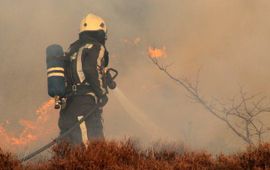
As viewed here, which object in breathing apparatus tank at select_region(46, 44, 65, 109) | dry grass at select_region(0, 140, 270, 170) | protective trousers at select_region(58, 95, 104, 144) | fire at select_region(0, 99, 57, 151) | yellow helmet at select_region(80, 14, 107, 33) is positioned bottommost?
dry grass at select_region(0, 140, 270, 170)

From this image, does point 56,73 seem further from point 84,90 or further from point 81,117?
point 81,117

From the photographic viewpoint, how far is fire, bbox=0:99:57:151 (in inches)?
709

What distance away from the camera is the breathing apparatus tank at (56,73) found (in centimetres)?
639

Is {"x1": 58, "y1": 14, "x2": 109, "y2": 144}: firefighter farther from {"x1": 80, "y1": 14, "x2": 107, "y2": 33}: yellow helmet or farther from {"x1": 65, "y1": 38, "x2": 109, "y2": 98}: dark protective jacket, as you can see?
{"x1": 80, "y1": 14, "x2": 107, "y2": 33}: yellow helmet

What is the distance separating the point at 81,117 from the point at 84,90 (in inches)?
15.7

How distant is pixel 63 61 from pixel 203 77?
9.86 meters

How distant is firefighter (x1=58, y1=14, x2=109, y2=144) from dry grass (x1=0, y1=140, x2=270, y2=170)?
194cm

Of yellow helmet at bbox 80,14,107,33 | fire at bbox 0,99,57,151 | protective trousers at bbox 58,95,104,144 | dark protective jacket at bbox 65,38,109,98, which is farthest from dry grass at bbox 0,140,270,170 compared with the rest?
fire at bbox 0,99,57,151

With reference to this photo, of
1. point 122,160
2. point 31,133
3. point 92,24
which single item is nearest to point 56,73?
point 92,24

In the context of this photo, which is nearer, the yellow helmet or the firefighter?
the firefighter

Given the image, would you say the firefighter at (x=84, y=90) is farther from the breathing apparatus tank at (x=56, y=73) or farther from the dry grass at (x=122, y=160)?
the dry grass at (x=122, y=160)

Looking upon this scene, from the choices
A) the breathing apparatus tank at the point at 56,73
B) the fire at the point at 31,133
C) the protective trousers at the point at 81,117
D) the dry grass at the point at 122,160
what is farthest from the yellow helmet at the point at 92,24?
the fire at the point at 31,133

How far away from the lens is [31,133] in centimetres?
1806

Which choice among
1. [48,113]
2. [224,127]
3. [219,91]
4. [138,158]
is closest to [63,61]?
[138,158]
